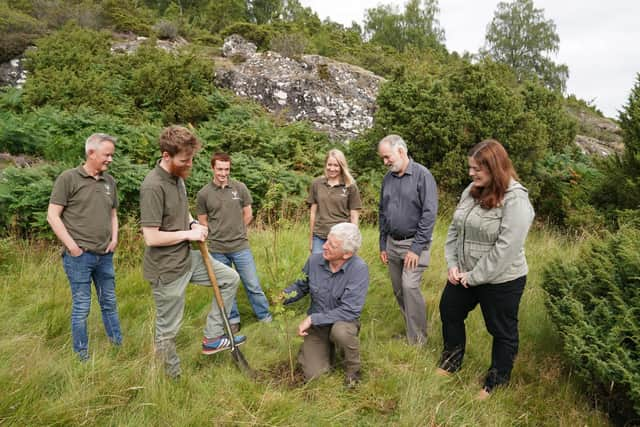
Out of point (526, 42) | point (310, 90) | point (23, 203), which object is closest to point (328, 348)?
point (23, 203)

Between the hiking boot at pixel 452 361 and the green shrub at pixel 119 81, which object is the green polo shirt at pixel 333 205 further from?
the green shrub at pixel 119 81

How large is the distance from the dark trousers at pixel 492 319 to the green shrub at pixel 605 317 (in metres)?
0.42

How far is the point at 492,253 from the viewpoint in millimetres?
2891

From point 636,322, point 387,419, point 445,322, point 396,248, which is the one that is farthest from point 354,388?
point 636,322

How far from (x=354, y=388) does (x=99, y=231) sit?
244 cm

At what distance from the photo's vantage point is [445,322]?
340 cm

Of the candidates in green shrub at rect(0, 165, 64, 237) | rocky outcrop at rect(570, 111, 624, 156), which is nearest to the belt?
green shrub at rect(0, 165, 64, 237)

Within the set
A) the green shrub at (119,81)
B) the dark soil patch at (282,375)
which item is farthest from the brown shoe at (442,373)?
the green shrub at (119,81)

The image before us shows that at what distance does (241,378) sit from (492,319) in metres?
1.95

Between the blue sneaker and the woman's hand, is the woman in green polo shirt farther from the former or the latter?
the blue sneaker

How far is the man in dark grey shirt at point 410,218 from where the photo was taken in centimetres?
367

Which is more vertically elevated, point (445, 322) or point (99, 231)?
point (99, 231)

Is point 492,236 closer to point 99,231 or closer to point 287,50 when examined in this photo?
point 99,231

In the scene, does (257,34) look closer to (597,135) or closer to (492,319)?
(597,135)
